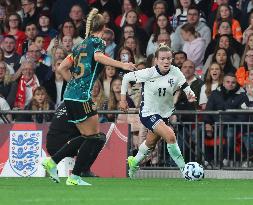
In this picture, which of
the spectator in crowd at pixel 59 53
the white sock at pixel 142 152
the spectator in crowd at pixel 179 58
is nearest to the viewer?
the white sock at pixel 142 152

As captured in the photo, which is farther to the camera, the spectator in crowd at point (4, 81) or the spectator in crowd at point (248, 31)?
the spectator in crowd at point (4, 81)

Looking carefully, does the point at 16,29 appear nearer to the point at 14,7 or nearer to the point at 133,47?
the point at 14,7

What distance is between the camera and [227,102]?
1983cm

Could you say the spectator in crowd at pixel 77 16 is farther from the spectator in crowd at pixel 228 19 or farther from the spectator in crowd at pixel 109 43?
the spectator in crowd at pixel 228 19

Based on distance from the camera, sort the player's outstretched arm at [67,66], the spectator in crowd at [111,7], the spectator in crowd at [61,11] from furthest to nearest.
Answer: the spectator in crowd at [61,11] < the spectator in crowd at [111,7] < the player's outstretched arm at [67,66]

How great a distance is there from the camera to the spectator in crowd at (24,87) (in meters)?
21.9

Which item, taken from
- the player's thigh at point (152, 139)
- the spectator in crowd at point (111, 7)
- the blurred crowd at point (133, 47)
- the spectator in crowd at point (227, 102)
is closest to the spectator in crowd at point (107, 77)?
the blurred crowd at point (133, 47)

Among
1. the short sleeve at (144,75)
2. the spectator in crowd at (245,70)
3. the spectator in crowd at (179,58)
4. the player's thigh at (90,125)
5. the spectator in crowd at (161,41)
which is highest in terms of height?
the spectator in crowd at (161,41)

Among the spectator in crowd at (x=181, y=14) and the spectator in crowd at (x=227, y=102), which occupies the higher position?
the spectator in crowd at (x=181, y=14)

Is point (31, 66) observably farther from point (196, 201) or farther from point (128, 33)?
point (196, 201)

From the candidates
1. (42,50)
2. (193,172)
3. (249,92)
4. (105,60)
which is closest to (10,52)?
(42,50)

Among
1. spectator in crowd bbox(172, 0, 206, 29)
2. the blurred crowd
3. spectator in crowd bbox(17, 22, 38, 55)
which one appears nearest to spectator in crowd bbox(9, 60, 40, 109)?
the blurred crowd

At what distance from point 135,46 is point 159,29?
0.63 metres

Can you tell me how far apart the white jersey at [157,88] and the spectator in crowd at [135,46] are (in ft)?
13.6
